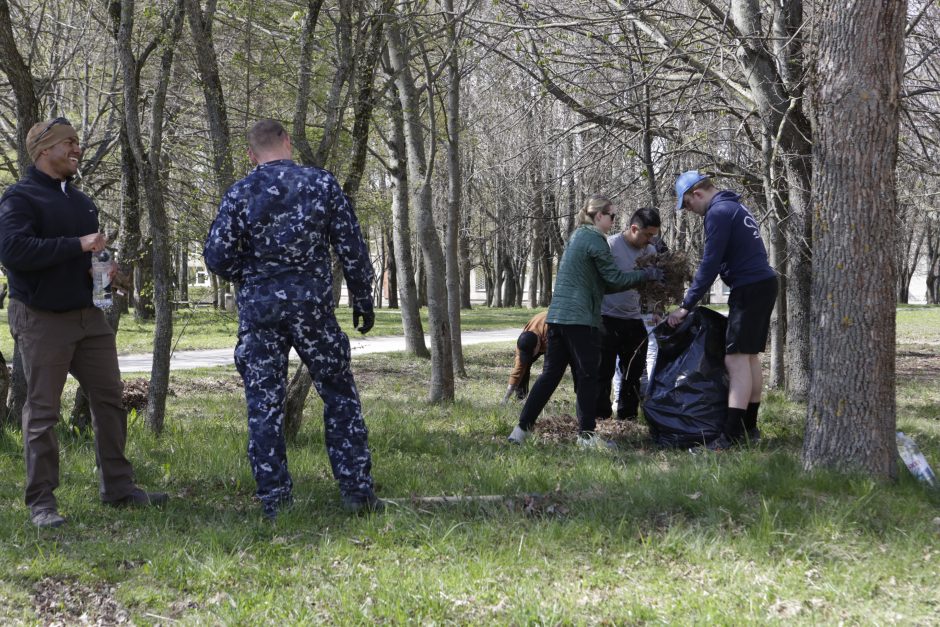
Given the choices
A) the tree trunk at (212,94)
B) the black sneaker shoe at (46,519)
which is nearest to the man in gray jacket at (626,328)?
the tree trunk at (212,94)

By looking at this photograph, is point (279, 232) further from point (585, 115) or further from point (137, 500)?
point (585, 115)

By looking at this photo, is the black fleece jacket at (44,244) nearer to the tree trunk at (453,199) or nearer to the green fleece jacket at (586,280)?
the green fleece jacket at (586,280)

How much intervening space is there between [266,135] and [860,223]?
3.24m

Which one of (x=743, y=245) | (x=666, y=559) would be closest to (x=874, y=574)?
(x=666, y=559)

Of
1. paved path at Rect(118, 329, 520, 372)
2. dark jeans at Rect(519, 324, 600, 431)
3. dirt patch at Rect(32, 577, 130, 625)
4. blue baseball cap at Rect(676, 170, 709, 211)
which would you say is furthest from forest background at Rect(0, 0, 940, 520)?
dirt patch at Rect(32, 577, 130, 625)

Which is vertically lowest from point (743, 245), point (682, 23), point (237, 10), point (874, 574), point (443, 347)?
point (874, 574)

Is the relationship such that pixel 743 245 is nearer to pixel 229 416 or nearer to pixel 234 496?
pixel 234 496

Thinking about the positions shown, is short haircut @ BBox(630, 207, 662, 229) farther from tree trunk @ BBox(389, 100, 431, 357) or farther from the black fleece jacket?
tree trunk @ BBox(389, 100, 431, 357)

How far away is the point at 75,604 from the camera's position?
11.5ft

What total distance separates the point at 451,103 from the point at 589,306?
5.12 m

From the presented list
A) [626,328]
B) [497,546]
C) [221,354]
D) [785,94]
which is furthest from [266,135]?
[221,354]

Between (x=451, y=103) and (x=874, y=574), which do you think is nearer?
(x=874, y=574)

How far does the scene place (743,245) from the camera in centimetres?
594

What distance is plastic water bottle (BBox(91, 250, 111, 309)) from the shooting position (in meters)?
4.54
